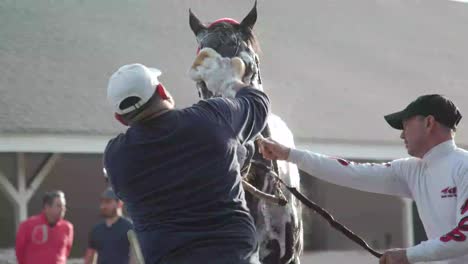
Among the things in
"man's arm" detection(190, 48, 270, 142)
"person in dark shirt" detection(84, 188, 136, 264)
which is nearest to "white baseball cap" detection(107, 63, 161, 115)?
"man's arm" detection(190, 48, 270, 142)

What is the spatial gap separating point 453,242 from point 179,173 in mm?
1150

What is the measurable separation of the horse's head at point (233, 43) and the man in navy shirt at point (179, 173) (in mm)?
1190

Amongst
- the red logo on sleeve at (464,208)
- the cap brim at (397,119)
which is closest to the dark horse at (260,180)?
the cap brim at (397,119)

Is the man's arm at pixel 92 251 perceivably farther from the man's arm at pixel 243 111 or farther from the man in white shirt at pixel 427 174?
the man's arm at pixel 243 111

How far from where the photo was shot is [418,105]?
438 cm

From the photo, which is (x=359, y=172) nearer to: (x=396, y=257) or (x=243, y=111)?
(x=396, y=257)

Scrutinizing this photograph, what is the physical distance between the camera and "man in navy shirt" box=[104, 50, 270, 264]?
3842 millimetres

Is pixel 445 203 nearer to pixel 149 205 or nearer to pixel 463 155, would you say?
pixel 463 155

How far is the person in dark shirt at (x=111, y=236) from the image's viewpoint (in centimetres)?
888

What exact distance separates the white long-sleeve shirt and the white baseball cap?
1126 mm

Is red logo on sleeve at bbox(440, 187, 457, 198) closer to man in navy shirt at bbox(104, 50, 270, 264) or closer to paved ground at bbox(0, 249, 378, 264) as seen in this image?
man in navy shirt at bbox(104, 50, 270, 264)

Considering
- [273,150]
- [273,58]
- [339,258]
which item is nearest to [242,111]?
[273,150]

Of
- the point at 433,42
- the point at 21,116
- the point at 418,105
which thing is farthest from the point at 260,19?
the point at 418,105

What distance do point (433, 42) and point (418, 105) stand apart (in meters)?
17.4
